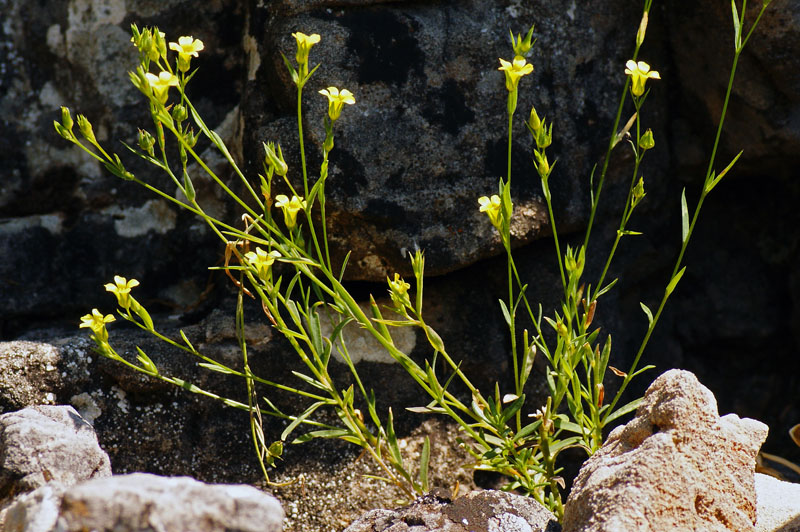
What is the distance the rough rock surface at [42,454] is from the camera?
4.90 feet

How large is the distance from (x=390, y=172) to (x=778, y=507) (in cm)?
122

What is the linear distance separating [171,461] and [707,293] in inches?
76.2

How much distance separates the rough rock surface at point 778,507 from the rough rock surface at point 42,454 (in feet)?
4.58

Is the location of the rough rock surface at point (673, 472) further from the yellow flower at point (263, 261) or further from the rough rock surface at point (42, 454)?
the rough rock surface at point (42, 454)

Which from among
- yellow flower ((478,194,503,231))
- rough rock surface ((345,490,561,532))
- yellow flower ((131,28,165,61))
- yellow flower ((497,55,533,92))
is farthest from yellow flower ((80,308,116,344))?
yellow flower ((497,55,533,92))

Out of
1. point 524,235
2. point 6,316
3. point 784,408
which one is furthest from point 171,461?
point 784,408

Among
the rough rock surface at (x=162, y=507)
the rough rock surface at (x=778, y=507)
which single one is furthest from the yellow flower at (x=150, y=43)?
the rough rock surface at (x=778, y=507)

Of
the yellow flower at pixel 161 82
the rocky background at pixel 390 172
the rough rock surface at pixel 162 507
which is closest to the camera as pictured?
the rough rock surface at pixel 162 507

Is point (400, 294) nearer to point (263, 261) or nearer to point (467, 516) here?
point (263, 261)

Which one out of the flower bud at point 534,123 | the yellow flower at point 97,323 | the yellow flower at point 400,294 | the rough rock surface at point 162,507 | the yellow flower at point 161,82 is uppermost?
the yellow flower at point 161,82

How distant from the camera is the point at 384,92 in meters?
2.14

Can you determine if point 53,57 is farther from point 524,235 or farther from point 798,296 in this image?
point 798,296

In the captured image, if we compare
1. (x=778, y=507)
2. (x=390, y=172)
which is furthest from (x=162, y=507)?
(x=778, y=507)

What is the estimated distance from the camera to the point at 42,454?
1528mm
